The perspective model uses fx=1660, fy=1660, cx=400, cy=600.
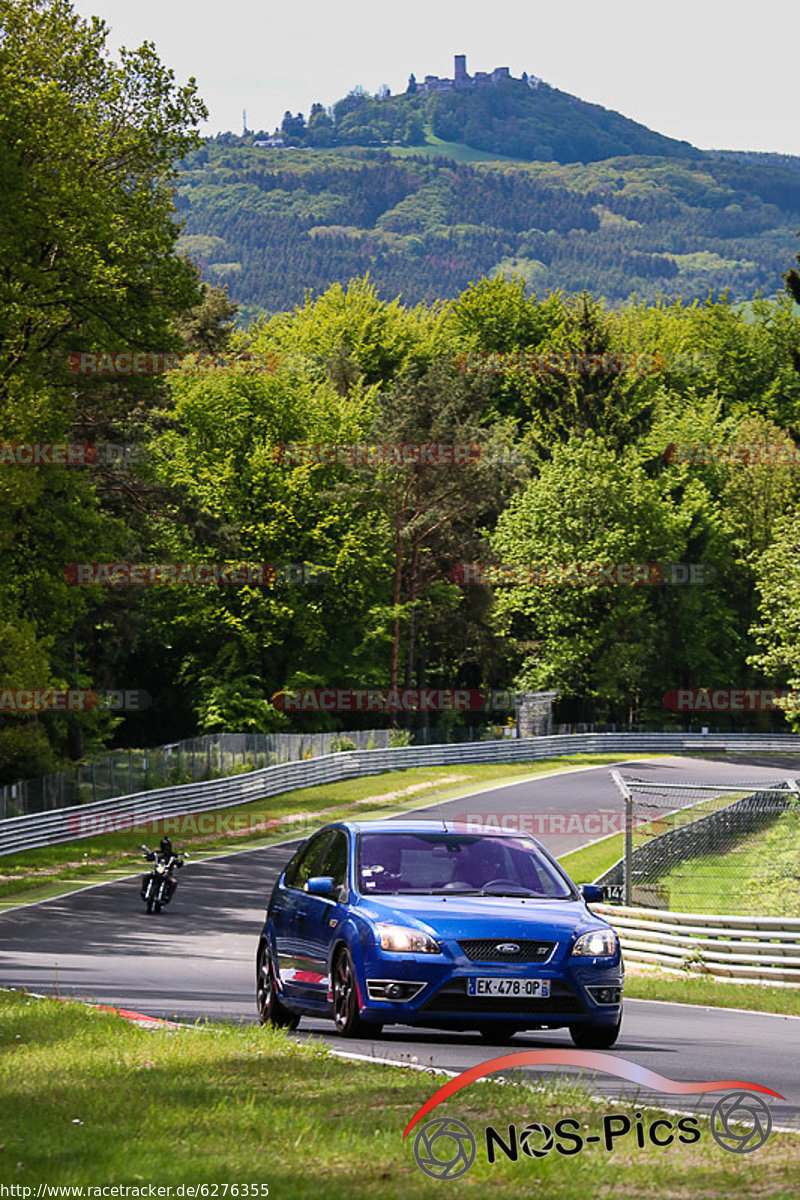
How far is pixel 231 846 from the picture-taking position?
4275cm

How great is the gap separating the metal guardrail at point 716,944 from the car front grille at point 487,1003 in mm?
10098

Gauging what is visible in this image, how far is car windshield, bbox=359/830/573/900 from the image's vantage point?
455 inches

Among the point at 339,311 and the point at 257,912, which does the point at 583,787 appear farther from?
the point at 339,311

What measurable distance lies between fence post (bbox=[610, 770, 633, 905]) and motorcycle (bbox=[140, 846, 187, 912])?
31.9ft

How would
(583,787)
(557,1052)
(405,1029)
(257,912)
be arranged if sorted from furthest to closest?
1. (583,787)
2. (257,912)
3. (405,1029)
4. (557,1052)

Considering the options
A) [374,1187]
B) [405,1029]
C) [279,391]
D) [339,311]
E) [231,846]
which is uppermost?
[339,311]

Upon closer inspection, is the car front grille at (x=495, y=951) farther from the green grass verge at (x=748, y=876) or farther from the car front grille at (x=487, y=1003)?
the green grass verge at (x=748, y=876)

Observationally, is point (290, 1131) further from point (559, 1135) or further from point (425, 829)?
point (425, 829)

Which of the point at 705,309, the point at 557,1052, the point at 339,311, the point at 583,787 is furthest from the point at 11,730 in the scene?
the point at 705,309

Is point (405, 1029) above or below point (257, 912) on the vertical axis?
above

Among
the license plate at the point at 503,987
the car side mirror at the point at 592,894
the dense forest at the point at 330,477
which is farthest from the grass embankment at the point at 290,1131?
the dense forest at the point at 330,477

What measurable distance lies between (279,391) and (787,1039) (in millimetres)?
59741

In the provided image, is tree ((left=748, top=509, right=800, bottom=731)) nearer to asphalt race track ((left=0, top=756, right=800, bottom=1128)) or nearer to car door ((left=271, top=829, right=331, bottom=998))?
asphalt race track ((left=0, top=756, right=800, bottom=1128))

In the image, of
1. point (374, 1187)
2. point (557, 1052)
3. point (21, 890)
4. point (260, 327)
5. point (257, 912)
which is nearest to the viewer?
point (374, 1187)
